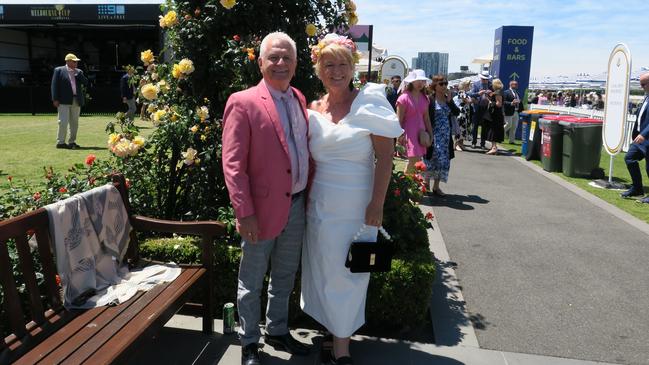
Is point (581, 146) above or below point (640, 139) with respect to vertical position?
below

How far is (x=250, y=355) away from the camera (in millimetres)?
2895

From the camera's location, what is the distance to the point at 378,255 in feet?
9.22

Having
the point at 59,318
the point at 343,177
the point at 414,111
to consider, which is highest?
the point at 414,111

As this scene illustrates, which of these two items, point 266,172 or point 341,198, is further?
point 341,198

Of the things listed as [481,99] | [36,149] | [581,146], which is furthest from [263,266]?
[481,99]

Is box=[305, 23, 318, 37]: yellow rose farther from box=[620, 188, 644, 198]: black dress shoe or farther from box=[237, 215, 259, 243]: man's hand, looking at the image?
Answer: box=[620, 188, 644, 198]: black dress shoe

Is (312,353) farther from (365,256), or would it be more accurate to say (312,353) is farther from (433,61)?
(433,61)

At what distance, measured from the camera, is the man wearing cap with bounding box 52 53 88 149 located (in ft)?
36.1

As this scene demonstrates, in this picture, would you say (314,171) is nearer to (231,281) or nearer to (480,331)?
(231,281)

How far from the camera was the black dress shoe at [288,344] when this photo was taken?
307 centimetres

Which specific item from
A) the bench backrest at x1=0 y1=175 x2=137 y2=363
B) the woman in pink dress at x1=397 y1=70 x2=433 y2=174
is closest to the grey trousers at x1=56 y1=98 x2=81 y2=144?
the woman in pink dress at x1=397 y1=70 x2=433 y2=174

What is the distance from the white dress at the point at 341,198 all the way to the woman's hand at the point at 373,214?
0.12ft

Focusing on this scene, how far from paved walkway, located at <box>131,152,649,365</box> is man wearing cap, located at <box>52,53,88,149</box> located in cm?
800

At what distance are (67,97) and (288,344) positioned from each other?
9.95m
